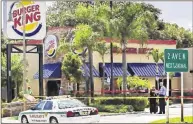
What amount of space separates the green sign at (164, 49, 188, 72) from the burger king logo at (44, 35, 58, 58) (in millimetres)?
24221

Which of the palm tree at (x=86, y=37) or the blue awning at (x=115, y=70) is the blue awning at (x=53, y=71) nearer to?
the blue awning at (x=115, y=70)

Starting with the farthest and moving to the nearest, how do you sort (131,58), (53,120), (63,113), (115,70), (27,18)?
(131,58) → (115,70) → (27,18) → (53,120) → (63,113)

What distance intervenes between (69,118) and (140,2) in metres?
17.1

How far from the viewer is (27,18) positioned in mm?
30109

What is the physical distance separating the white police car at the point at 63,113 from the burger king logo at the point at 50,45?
23201mm

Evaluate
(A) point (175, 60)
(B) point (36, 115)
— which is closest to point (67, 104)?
(B) point (36, 115)

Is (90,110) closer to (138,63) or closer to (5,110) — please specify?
(5,110)

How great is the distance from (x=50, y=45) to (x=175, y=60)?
25.3 metres

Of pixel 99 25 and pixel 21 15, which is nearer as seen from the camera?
pixel 21 15

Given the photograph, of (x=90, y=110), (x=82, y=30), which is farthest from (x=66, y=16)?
(x=90, y=110)

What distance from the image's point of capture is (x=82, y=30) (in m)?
32.7

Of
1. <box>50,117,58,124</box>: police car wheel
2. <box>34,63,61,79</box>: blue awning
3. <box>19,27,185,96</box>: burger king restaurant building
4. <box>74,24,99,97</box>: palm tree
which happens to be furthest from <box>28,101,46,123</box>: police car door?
<box>34,63,61,79</box>: blue awning

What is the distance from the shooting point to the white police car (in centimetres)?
1727

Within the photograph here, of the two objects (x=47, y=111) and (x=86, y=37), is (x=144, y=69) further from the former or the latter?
(x=47, y=111)
